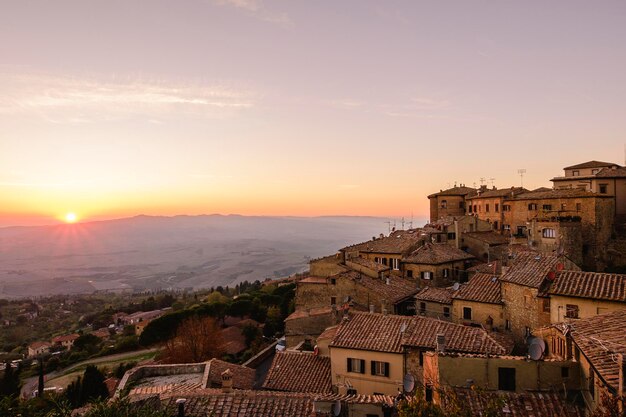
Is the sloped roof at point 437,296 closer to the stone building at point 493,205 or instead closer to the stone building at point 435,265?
the stone building at point 435,265

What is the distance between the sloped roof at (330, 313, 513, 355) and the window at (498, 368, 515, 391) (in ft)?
22.0

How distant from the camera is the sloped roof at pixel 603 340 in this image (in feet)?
31.6

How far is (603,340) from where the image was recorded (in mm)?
11391

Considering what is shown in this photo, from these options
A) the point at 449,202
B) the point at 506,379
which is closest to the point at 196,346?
the point at 506,379

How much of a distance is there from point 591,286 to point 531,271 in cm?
A: 563

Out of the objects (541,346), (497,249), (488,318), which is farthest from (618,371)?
(497,249)

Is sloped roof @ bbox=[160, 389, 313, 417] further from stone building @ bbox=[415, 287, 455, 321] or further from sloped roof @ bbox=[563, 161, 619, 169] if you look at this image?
sloped roof @ bbox=[563, 161, 619, 169]

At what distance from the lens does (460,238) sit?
1898 inches

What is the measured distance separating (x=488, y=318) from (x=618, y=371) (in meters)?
A: 18.3

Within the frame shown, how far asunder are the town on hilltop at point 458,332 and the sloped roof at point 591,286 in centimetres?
7

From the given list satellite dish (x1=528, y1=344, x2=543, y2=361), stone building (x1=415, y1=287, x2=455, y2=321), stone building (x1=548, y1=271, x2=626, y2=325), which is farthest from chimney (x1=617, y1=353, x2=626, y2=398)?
stone building (x1=415, y1=287, x2=455, y2=321)

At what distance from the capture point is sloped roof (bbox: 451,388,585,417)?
10883 millimetres

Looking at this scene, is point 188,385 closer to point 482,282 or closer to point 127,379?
point 127,379

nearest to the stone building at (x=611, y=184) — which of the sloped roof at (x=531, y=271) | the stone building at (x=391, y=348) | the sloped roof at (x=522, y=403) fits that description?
the sloped roof at (x=531, y=271)
